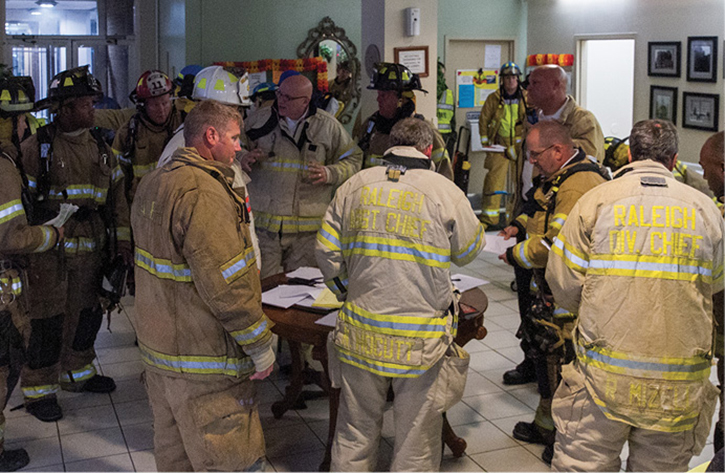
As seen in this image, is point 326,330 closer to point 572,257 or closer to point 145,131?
point 572,257

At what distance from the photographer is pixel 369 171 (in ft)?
11.1

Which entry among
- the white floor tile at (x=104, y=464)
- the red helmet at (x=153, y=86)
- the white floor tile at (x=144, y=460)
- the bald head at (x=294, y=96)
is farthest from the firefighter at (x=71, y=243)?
the bald head at (x=294, y=96)

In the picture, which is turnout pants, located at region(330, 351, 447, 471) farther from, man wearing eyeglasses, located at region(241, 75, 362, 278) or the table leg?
man wearing eyeglasses, located at region(241, 75, 362, 278)

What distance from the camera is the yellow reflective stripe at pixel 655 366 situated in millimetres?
2857

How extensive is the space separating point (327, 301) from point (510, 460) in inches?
49.0

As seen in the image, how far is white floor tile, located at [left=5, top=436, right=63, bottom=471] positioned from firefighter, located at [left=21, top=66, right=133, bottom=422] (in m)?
0.30

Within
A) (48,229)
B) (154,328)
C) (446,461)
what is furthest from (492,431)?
(48,229)

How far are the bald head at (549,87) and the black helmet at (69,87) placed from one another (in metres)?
2.76

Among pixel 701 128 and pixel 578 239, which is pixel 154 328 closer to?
pixel 578 239

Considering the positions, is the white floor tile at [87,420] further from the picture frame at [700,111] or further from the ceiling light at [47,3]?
the ceiling light at [47,3]

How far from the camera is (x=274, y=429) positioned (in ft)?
14.9

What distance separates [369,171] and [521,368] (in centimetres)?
238

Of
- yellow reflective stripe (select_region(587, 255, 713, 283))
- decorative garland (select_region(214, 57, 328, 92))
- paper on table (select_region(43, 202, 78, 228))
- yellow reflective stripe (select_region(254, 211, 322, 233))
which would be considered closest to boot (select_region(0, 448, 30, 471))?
paper on table (select_region(43, 202, 78, 228))

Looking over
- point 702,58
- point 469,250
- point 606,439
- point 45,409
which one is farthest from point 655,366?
point 702,58
